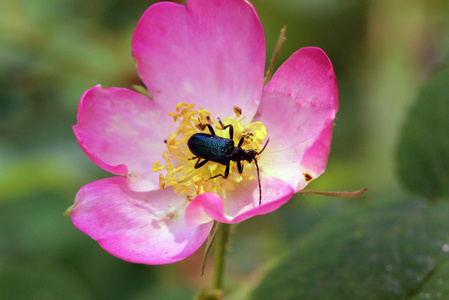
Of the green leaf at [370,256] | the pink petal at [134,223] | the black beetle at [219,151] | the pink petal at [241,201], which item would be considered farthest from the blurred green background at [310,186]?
the pink petal at [134,223]

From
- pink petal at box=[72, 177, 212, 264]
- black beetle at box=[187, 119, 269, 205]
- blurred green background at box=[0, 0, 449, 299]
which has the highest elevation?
black beetle at box=[187, 119, 269, 205]

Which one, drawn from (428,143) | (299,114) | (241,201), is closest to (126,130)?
(241,201)

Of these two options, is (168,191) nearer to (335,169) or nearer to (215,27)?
(215,27)

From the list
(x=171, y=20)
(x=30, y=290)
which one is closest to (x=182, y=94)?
(x=171, y=20)

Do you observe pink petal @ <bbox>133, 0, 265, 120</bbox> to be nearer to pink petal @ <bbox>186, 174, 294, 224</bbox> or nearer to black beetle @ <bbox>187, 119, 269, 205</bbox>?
black beetle @ <bbox>187, 119, 269, 205</bbox>

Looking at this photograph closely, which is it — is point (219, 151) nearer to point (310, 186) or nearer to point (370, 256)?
point (370, 256)

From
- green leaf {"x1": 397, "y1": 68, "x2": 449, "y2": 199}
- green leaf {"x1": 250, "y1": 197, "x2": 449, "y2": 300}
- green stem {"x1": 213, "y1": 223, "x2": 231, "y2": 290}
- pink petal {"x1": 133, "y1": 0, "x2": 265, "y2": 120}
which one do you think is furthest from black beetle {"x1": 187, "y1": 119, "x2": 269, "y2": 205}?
green leaf {"x1": 397, "y1": 68, "x2": 449, "y2": 199}
